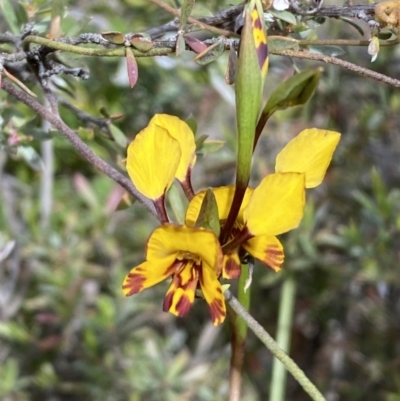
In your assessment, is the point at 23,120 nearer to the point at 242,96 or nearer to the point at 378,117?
the point at 242,96

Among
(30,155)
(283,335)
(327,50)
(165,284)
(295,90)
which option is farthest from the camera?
(165,284)

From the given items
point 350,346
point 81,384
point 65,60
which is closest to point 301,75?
point 65,60

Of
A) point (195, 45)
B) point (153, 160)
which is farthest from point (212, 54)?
point (153, 160)

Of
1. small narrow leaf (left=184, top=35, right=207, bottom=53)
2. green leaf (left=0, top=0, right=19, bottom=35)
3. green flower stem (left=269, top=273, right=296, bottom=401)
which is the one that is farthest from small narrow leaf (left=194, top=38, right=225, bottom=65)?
green flower stem (left=269, top=273, right=296, bottom=401)

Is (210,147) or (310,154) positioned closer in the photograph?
(310,154)

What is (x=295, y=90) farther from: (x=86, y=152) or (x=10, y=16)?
A: (x=10, y=16)
